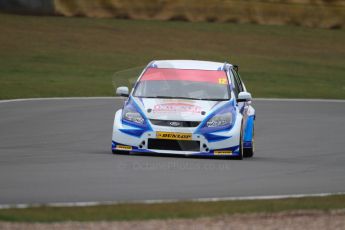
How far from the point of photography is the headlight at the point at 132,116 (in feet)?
44.5

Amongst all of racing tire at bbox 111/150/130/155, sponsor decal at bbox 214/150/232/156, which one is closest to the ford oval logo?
sponsor decal at bbox 214/150/232/156

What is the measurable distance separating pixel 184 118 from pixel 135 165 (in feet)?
4.26

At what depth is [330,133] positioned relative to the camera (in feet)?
58.2

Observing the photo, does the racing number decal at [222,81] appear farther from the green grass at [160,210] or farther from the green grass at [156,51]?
the green grass at [156,51]

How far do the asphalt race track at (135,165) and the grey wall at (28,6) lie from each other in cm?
1030

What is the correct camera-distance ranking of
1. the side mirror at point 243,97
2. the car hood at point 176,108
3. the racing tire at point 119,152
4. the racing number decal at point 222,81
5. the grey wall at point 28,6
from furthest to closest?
the grey wall at point 28,6 < the racing number decal at point 222,81 < the side mirror at point 243,97 < the racing tire at point 119,152 < the car hood at point 176,108

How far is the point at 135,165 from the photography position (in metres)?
12.4

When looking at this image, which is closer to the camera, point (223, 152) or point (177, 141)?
point (177, 141)

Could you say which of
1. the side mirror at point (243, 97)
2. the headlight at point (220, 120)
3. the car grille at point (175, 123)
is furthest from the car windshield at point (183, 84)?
the car grille at point (175, 123)

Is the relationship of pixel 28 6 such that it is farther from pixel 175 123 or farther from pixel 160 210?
pixel 160 210

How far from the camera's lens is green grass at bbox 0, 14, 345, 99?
26656 mm

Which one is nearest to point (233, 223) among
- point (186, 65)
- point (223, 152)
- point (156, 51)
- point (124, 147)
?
point (223, 152)

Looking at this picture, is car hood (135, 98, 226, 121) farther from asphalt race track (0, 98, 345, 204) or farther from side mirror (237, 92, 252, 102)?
asphalt race track (0, 98, 345, 204)

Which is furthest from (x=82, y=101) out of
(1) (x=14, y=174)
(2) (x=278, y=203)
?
(2) (x=278, y=203)
